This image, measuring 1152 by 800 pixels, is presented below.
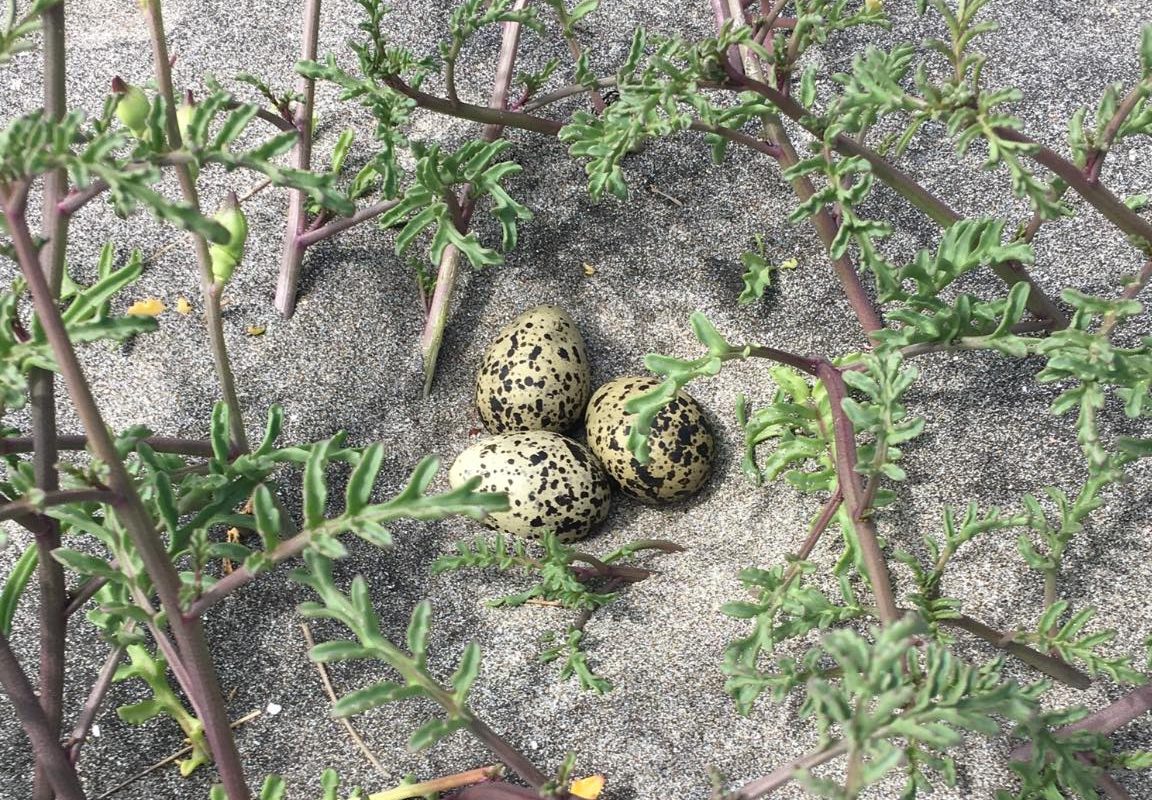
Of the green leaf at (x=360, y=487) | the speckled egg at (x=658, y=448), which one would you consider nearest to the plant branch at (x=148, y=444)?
the green leaf at (x=360, y=487)

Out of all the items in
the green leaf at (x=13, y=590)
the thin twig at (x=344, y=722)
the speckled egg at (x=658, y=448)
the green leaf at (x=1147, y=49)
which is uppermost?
the green leaf at (x=1147, y=49)


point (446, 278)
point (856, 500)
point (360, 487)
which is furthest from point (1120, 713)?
point (446, 278)

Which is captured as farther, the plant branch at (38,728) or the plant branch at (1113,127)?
the plant branch at (1113,127)

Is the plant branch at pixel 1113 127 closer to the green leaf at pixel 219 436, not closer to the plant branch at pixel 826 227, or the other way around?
the plant branch at pixel 826 227

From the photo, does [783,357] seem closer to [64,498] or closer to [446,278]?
[446,278]

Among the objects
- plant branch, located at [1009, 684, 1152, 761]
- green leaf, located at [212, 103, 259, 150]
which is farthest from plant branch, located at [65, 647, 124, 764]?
plant branch, located at [1009, 684, 1152, 761]

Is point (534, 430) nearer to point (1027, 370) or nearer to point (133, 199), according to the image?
point (1027, 370)

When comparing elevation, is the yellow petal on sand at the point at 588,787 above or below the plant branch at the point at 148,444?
below
